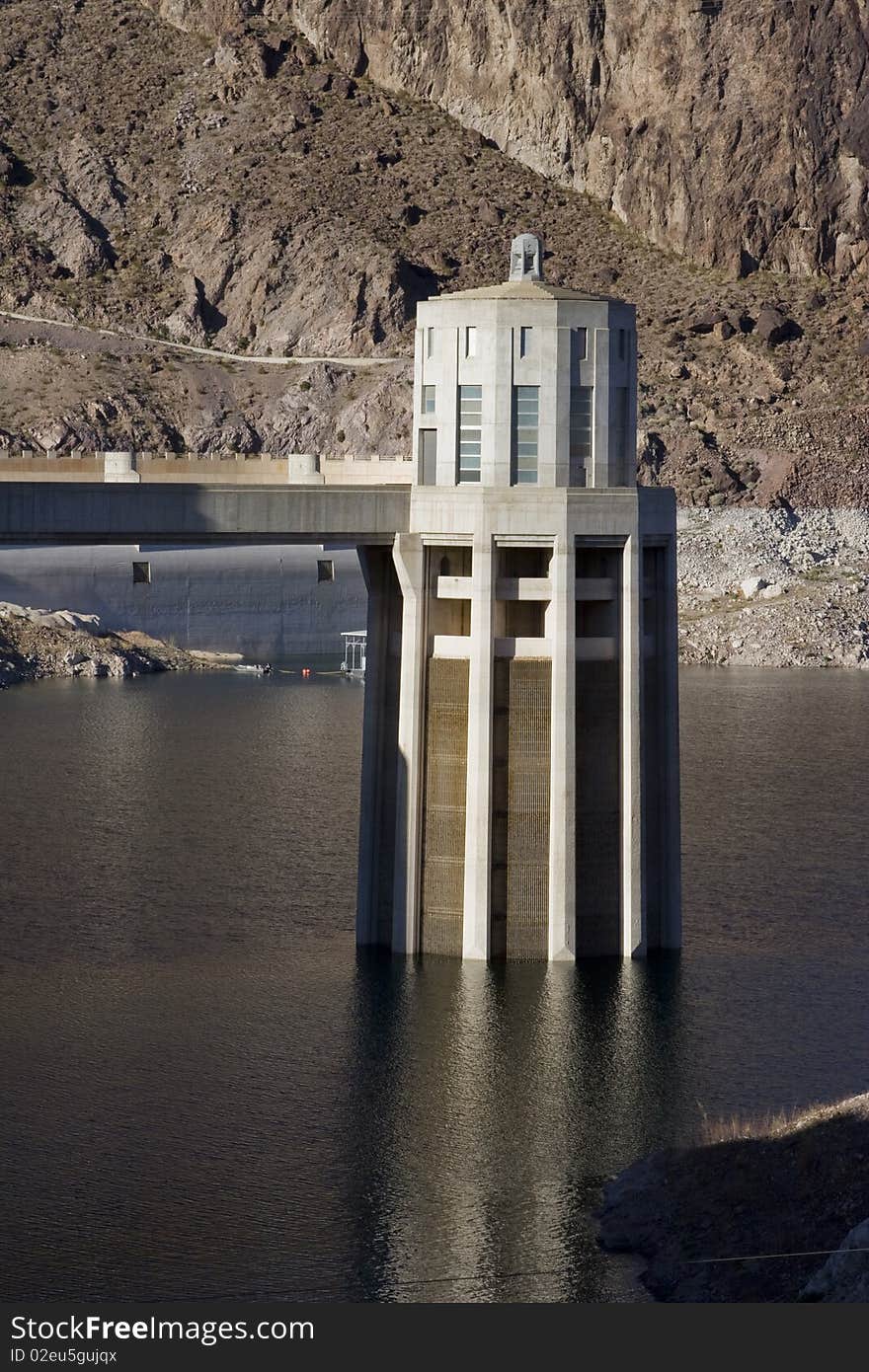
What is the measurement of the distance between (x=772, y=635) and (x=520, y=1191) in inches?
3386

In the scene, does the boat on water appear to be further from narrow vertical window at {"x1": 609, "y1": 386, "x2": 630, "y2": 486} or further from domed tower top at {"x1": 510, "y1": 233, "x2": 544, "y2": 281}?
narrow vertical window at {"x1": 609, "y1": 386, "x2": 630, "y2": 486}

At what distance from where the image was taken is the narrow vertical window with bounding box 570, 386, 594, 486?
45.3 meters

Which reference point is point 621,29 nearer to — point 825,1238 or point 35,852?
point 35,852

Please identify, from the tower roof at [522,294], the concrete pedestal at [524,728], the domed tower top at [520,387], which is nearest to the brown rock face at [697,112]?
the tower roof at [522,294]

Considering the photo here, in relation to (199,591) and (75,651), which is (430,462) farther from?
(199,591)

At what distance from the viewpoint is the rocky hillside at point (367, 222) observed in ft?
495

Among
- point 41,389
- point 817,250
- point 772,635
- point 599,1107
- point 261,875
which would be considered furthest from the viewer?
point 817,250

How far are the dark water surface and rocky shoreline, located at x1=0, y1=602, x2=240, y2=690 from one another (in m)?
40.0

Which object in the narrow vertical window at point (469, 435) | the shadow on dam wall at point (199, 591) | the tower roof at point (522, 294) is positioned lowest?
the shadow on dam wall at point (199, 591)

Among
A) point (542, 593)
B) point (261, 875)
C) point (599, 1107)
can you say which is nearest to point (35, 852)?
point (261, 875)

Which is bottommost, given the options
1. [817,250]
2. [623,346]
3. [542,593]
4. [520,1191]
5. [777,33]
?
[520,1191]

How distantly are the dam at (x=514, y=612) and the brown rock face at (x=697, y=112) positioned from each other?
123 meters

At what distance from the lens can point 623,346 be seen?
45.8 metres

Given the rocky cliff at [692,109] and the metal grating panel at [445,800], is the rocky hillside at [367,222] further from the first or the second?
the metal grating panel at [445,800]
